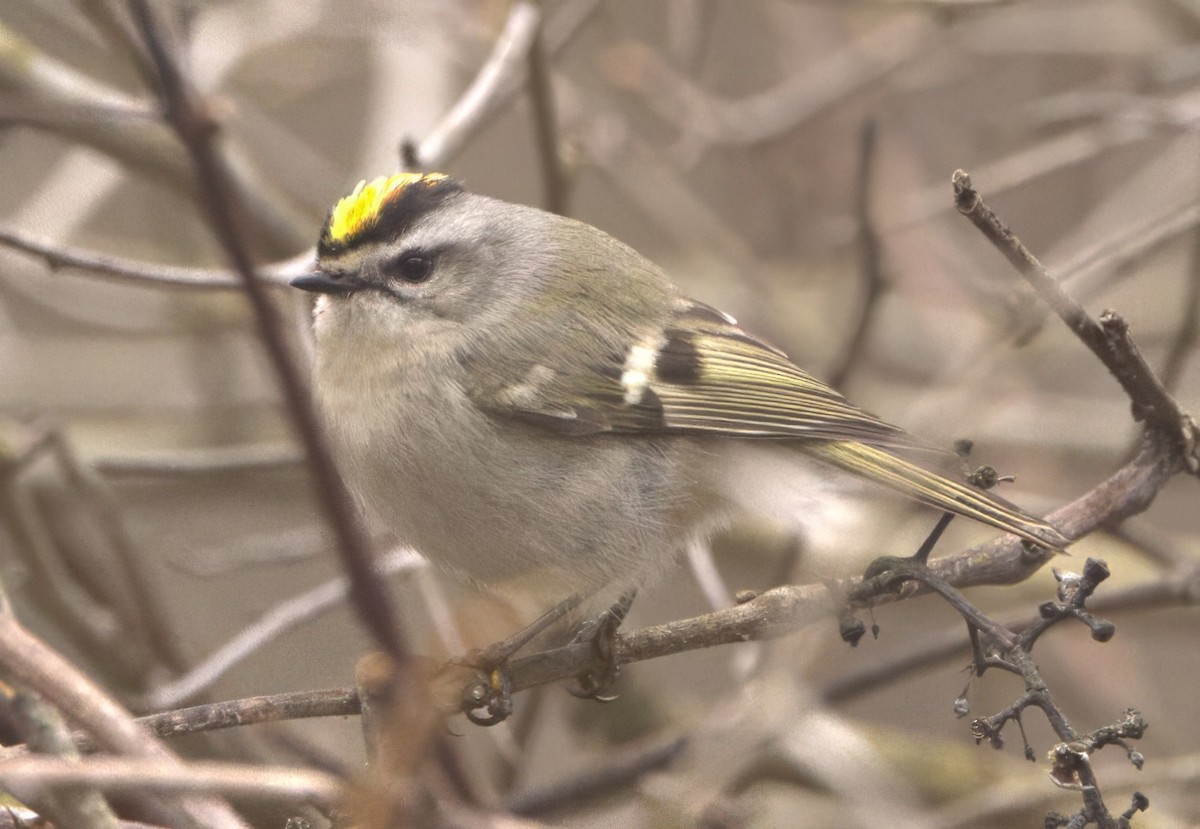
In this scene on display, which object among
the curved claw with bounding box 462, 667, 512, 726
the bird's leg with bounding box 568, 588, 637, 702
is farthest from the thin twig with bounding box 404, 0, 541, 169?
the curved claw with bounding box 462, 667, 512, 726

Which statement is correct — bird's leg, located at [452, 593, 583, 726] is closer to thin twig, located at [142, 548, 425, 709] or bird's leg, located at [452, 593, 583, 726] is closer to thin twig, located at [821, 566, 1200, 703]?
thin twig, located at [142, 548, 425, 709]

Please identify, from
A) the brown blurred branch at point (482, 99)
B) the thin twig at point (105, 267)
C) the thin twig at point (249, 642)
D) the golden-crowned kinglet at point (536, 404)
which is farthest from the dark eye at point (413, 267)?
the thin twig at point (249, 642)

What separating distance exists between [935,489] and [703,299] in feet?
6.26

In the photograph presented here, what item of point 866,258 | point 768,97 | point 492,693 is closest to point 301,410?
point 492,693

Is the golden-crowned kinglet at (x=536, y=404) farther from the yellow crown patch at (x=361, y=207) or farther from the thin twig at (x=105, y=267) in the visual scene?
the thin twig at (x=105, y=267)

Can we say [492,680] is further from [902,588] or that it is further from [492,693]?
[902,588]

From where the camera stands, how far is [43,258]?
195 centimetres

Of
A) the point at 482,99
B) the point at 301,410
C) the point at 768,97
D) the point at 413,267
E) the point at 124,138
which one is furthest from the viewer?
the point at 768,97

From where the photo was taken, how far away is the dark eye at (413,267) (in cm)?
229

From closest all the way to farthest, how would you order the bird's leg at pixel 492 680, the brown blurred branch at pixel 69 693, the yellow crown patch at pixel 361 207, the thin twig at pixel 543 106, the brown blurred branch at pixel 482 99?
the brown blurred branch at pixel 69 693
the bird's leg at pixel 492 680
the yellow crown patch at pixel 361 207
the brown blurred branch at pixel 482 99
the thin twig at pixel 543 106

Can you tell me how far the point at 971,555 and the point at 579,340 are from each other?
86 centimetres

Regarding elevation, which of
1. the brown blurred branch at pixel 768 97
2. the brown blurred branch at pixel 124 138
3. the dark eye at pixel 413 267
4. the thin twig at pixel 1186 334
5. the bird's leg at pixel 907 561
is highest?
the brown blurred branch at pixel 768 97

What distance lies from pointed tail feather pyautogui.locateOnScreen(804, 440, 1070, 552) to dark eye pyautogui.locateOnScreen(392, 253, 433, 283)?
75 centimetres

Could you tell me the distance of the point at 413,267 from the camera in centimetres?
233
